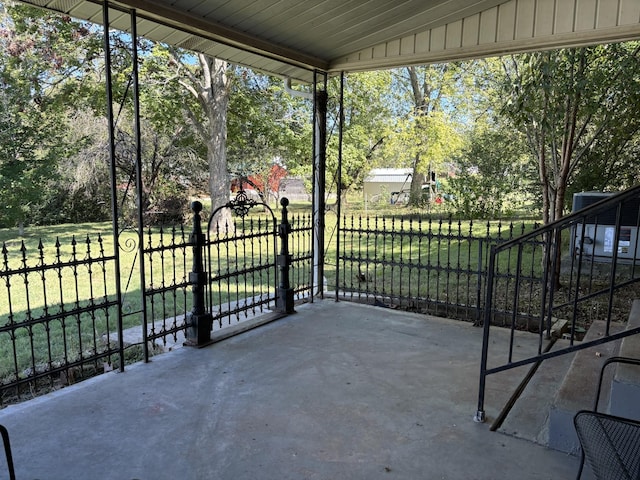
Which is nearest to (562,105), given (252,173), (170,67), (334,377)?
(334,377)

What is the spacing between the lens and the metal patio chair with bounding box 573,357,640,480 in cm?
165

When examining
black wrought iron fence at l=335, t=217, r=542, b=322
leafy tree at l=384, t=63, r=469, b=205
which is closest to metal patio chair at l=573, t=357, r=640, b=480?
black wrought iron fence at l=335, t=217, r=542, b=322

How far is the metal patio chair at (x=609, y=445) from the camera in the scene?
5.41 feet

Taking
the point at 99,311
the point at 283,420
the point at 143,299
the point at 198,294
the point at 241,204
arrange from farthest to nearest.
Result: the point at 99,311 < the point at 241,204 < the point at 198,294 < the point at 143,299 < the point at 283,420

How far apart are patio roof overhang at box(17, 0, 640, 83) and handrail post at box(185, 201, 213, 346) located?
1.71 meters

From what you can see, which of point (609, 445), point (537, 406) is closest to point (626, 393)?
point (609, 445)

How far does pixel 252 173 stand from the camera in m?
16.5

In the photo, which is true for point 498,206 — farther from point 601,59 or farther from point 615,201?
point 615,201

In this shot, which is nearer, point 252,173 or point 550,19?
point 550,19

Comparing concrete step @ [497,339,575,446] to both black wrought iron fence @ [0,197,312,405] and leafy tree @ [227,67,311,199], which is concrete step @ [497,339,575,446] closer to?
black wrought iron fence @ [0,197,312,405]

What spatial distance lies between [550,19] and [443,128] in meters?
11.8

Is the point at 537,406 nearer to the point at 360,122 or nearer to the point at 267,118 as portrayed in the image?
the point at 267,118

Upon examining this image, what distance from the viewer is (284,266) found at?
5137 millimetres

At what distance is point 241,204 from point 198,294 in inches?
41.8
